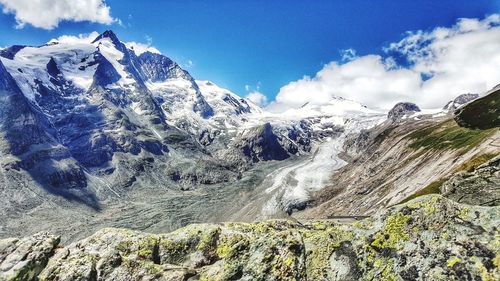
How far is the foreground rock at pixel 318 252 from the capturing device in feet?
37.2

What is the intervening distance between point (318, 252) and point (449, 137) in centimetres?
16336

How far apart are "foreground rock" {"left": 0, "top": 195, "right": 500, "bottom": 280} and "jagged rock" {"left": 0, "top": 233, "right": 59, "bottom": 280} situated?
108 mm

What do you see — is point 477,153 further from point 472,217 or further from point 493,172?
point 472,217

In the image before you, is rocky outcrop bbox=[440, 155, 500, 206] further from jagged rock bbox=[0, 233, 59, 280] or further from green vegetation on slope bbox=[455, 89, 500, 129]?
green vegetation on slope bbox=[455, 89, 500, 129]

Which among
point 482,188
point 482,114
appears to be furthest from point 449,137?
point 482,188

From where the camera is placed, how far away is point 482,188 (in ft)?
69.1

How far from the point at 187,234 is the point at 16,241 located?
6.39 m

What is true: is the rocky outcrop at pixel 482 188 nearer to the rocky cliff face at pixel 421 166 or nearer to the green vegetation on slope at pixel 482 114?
the rocky cliff face at pixel 421 166

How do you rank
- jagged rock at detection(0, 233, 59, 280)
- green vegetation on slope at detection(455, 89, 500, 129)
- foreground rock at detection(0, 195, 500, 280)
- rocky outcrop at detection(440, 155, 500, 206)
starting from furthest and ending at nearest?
1. green vegetation on slope at detection(455, 89, 500, 129)
2. rocky outcrop at detection(440, 155, 500, 206)
3. jagged rock at detection(0, 233, 59, 280)
4. foreground rock at detection(0, 195, 500, 280)

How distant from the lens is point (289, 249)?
1343 centimetres

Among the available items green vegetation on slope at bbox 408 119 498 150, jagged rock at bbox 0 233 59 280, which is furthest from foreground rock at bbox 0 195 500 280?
green vegetation on slope at bbox 408 119 498 150

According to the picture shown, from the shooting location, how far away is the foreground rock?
11.3m

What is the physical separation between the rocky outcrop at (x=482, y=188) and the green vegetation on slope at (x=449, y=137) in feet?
362

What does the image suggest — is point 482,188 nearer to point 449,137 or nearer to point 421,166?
point 421,166
